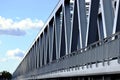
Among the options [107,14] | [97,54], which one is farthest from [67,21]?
[97,54]

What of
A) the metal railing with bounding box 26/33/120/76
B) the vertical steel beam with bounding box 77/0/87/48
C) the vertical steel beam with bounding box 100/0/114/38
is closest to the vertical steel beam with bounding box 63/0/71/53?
the metal railing with bounding box 26/33/120/76

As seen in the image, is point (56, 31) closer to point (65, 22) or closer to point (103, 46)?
point (65, 22)

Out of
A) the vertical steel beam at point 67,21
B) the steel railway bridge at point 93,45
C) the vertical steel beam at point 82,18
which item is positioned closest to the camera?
the steel railway bridge at point 93,45

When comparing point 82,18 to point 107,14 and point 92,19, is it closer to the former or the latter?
point 92,19

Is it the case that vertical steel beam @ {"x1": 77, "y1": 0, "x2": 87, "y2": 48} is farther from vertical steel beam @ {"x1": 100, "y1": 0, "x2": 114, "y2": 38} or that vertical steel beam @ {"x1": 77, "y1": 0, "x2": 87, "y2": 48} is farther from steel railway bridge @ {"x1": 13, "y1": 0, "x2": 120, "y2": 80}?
vertical steel beam @ {"x1": 100, "y1": 0, "x2": 114, "y2": 38}

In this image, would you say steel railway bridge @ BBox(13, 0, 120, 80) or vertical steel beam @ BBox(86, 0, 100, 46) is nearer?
steel railway bridge @ BBox(13, 0, 120, 80)

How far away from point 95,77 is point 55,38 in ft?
103

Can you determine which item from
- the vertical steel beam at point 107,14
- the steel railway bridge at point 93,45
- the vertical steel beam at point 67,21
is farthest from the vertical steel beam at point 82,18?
the vertical steel beam at point 67,21

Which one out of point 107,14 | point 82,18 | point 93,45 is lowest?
point 93,45

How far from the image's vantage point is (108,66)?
74.7 ft

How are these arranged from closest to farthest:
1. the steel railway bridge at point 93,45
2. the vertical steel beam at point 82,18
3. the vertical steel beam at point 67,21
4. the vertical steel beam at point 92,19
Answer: the steel railway bridge at point 93,45
the vertical steel beam at point 92,19
the vertical steel beam at point 82,18
the vertical steel beam at point 67,21

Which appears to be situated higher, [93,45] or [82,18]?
[82,18]

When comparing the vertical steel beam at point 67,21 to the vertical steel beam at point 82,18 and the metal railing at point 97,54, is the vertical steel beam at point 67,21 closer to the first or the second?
the metal railing at point 97,54

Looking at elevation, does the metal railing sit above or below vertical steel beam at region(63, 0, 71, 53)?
below
